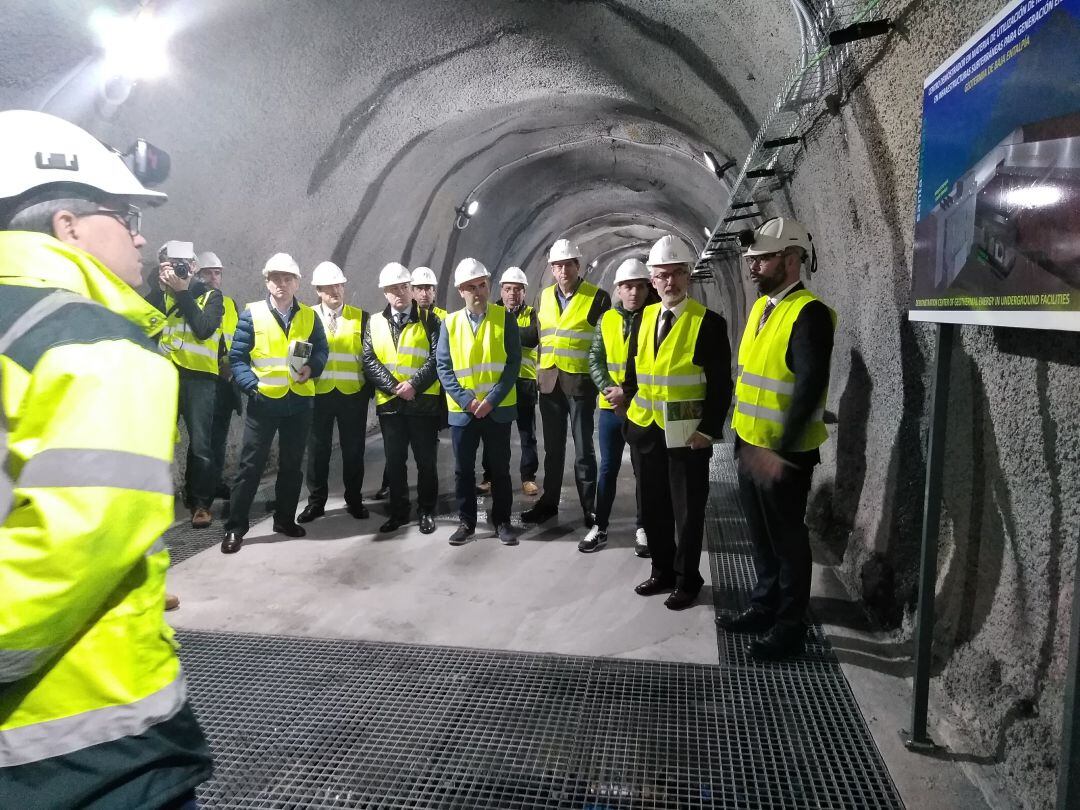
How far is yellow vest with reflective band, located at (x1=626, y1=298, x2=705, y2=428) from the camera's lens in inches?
140

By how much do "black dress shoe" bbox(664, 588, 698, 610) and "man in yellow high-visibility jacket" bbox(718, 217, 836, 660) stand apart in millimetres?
548

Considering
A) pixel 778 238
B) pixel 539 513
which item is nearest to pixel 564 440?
pixel 539 513

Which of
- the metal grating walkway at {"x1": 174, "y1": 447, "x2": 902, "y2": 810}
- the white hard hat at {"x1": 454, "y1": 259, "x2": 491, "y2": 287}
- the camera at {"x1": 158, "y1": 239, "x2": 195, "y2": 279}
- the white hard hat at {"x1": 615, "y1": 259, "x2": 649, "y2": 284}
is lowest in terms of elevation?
the metal grating walkway at {"x1": 174, "y1": 447, "x2": 902, "y2": 810}

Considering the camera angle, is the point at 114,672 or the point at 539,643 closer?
the point at 114,672

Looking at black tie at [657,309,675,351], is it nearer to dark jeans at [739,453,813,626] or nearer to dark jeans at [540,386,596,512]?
dark jeans at [739,453,813,626]

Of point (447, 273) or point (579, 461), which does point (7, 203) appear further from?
point (447, 273)

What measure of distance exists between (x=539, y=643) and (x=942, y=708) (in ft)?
5.65

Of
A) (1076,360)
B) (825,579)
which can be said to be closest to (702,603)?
(825,579)

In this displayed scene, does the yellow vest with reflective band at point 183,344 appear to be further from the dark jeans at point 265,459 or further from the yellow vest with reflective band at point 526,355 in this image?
the yellow vest with reflective band at point 526,355

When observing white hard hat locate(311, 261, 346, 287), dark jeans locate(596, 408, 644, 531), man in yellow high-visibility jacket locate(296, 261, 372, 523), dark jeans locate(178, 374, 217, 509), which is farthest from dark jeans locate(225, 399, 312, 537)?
dark jeans locate(596, 408, 644, 531)

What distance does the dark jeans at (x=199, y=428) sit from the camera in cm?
502

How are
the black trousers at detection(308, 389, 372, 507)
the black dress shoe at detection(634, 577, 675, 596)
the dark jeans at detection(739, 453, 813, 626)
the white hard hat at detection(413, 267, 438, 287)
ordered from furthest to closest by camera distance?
the black trousers at detection(308, 389, 372, 507) < the white hard hat at detection(413, 267, 438, 287) < the black dress shoe at detection(634, 577, 675, 596) < the dark jeans at detection(739, 453, 813, 626)

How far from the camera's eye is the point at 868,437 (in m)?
3.82

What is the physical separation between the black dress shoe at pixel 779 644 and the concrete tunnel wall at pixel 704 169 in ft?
1.15
